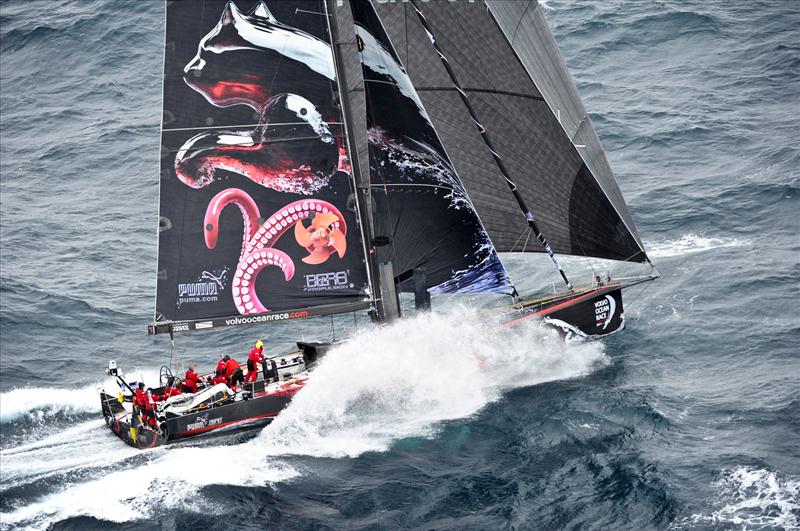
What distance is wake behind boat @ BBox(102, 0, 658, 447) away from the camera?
3100 centimetres

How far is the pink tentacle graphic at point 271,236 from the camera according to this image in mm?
32094

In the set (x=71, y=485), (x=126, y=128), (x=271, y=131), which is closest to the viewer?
(x=71, y=485)

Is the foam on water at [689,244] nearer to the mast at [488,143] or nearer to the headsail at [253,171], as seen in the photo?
the mast at [488,143]

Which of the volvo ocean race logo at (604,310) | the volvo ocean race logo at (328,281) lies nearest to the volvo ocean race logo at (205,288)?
the volvo ocean race logo at (328,281)

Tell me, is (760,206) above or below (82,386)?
above

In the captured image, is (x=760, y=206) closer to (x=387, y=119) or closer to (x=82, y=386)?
(x=387, y=119)

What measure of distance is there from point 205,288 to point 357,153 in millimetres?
6289

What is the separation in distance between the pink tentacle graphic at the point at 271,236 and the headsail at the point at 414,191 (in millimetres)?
1745

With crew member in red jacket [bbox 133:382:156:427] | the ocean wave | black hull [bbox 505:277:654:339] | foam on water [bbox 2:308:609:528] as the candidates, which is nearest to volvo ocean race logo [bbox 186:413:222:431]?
foam on water [bbox 2:308:609:528]

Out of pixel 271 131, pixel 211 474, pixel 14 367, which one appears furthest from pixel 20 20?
pixel 211 474

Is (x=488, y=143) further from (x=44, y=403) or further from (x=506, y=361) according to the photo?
(x=44, y=403)

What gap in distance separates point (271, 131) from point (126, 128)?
26.3 meters

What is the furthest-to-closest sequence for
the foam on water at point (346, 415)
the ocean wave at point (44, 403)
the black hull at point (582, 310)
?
the ocean wave at point (44, 403), the black hull at point (582, 310), the foam on water at point (346, 415)

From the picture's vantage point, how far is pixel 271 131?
104 feet
